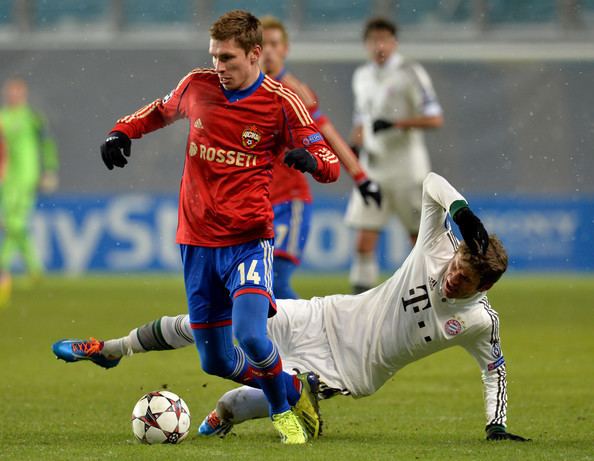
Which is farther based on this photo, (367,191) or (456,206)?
(367,191)

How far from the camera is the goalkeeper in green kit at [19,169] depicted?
15.3 m

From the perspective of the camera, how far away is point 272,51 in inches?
328

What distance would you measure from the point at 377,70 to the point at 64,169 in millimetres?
7499

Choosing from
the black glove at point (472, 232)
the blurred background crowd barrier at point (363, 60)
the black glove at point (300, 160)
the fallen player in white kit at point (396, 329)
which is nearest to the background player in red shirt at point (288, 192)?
the fallen player in white kit at point (396, 329)

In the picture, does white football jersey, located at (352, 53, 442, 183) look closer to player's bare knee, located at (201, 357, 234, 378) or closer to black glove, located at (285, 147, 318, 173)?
player's bare knee, located at (201, 357, 234, 378)

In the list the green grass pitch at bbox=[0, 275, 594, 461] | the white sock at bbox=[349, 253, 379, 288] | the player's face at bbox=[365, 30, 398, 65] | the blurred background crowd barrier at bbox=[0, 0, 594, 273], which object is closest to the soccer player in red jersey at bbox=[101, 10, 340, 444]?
the green grass pitch at bbox=[0, 275, 594, 461]

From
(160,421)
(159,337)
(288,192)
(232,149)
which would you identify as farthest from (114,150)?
(288,192)

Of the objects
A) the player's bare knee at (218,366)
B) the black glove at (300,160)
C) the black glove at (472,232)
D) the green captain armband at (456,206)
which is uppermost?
the black glove at (300,160)

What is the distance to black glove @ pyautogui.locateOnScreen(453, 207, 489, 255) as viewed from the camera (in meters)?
5.52

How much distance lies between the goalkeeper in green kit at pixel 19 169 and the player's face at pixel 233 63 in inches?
373

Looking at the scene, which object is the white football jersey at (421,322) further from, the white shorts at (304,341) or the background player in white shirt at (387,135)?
the background player in white shirt at (387,135)

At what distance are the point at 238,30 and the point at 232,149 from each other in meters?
0.55

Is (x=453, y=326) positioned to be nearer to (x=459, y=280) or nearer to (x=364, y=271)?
(x=459, y=280)

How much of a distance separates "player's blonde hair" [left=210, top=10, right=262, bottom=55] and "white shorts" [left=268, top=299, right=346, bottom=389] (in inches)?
54.6
